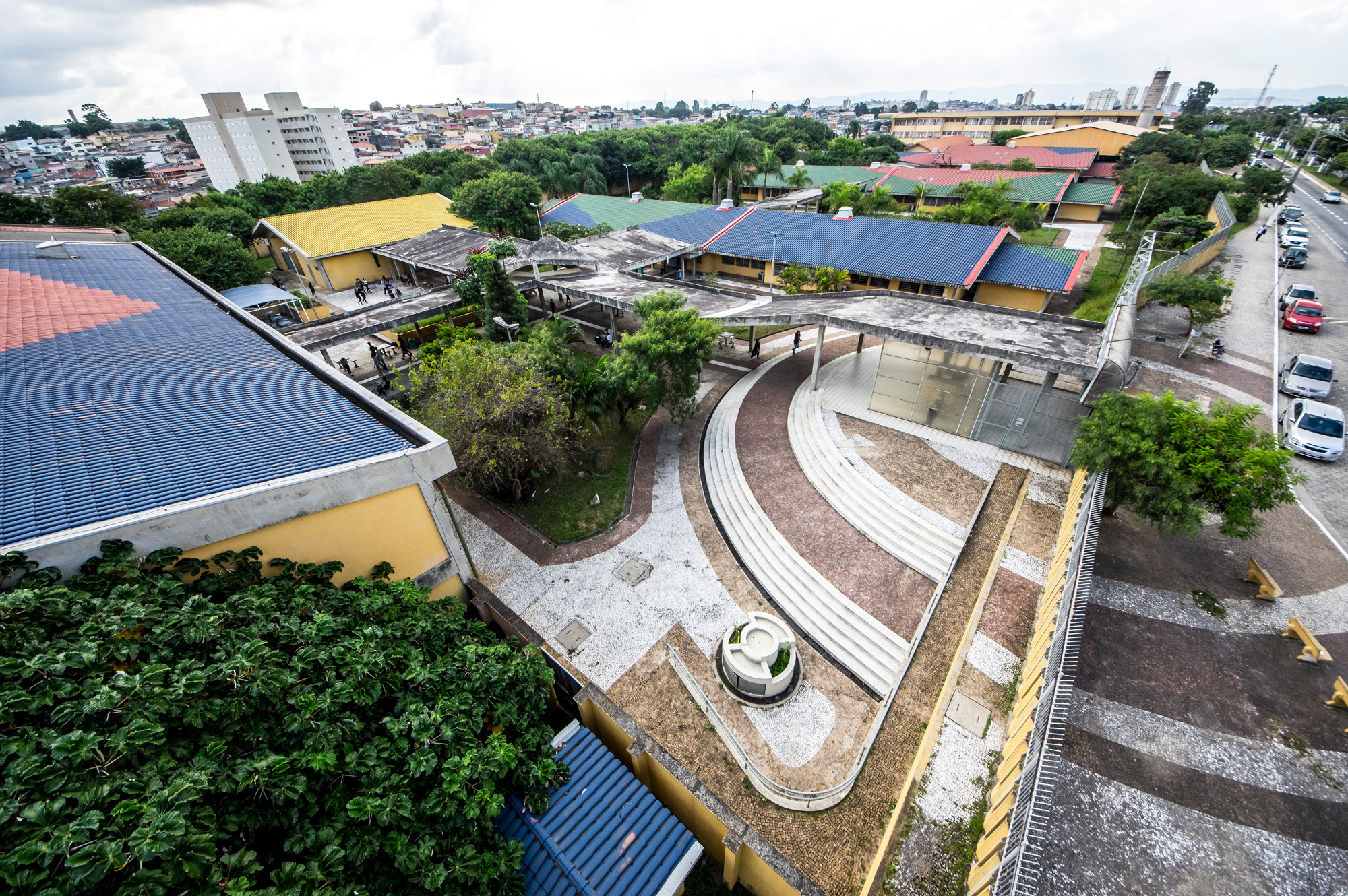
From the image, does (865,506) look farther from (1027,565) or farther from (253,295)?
(253,295)

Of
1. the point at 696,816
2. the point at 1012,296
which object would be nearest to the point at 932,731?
the point at 696,816

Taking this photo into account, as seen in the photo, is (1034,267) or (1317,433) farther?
(1034,267)

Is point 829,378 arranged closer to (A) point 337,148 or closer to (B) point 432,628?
(B) point 432,628

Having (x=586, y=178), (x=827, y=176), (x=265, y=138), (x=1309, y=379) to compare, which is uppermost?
(x=265, y=138)

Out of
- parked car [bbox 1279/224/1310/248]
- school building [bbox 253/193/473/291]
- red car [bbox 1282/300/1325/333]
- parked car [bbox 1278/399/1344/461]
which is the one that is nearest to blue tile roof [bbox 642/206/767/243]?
school building [bbox 253/193/473/291]

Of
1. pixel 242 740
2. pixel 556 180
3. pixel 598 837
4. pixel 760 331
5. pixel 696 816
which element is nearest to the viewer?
pixel 242 740

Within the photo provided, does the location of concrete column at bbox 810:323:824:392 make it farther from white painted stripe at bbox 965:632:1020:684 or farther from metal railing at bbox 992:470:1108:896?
white painted stripe at bbox 965:632:1020:684
